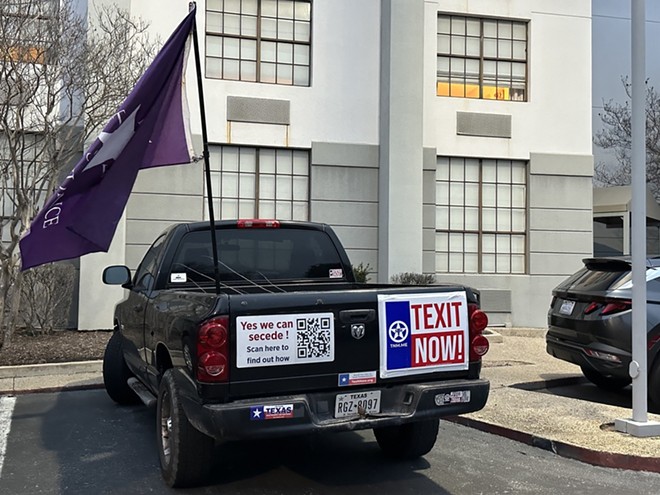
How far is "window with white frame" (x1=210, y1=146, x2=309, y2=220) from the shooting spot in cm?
1360

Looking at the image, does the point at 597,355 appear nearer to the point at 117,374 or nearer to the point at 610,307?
the point at 610,307

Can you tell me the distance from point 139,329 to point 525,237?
1093cm

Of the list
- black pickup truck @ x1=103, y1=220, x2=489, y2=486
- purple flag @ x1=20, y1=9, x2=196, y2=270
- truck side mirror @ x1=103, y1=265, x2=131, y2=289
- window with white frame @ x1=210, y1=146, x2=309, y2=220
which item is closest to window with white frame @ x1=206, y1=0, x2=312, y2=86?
window with white frame @ x1=210, y1=146, x2=309, y2=220

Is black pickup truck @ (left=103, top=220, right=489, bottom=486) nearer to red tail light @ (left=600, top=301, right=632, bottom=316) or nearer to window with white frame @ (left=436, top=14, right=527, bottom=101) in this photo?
red tail light @ (left=600, top=301, right=632, bottom=316)

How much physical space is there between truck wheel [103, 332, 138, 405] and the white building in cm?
519

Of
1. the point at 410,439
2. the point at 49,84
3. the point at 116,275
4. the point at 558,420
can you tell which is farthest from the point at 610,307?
the point at 49,84

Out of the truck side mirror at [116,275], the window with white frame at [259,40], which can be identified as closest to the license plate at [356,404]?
the truck side mirror at [116,275]

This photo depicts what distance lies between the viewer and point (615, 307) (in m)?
7.25

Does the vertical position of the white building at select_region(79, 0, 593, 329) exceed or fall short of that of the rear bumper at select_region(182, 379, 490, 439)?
it exceeds it

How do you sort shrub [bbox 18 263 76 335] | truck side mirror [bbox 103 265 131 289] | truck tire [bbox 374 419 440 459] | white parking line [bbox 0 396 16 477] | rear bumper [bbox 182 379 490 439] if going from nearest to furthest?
1. rear bumper [bbox 182 379 490 439]
2. truck tire [bbox 374 419 440 459]
3. white parking line [bbox 0 396 16 477]
4. truck side mirror [bbox 103 265 131 289]
5. shrub [bbox 18 263 76 335]

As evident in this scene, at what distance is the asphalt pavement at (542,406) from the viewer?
18.5 feet

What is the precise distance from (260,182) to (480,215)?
16.1 ft

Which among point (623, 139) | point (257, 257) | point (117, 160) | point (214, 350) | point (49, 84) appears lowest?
point (214, 350)

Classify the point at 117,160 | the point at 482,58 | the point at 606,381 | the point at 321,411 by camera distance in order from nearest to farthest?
the point at 321,411, the point at 117,160, the point at 606,381, the point at 482,58
